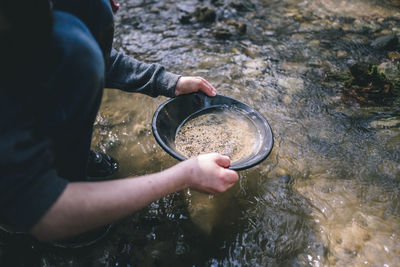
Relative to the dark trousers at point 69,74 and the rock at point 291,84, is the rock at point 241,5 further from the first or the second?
the dark trousers at point 69,74

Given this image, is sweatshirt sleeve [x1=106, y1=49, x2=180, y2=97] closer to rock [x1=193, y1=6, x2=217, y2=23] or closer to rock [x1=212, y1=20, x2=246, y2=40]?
rock [x1=212, y1=20, x2=246, y2=40]

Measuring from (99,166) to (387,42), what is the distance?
3.01m

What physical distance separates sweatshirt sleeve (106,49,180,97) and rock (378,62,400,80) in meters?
2.05

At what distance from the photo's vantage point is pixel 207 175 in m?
1.14

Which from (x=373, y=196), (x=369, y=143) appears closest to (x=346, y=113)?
(x=369, y=143)

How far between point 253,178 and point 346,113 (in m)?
1.02

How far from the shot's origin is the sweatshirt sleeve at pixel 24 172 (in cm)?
73

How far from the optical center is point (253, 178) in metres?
1.80

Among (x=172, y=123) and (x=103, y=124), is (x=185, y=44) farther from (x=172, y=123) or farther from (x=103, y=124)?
(x=172, y=123)

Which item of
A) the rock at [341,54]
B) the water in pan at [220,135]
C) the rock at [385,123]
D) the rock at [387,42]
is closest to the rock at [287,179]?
the water in pan at [220,135]

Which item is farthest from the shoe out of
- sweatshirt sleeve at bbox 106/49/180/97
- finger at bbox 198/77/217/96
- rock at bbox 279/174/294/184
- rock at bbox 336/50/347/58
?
rock at bbox 336/50/347/58

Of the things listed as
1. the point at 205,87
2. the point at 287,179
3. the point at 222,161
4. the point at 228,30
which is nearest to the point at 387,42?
the point at 228,30

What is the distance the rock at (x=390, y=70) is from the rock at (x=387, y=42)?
0.36 metres

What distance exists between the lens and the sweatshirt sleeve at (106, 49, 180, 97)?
63.1 inches
